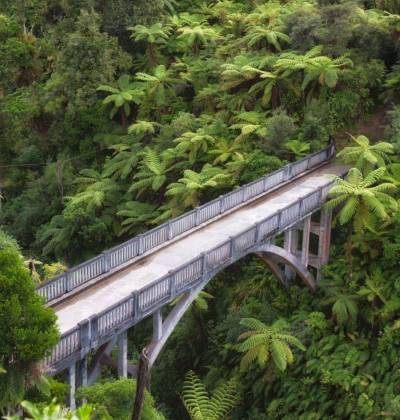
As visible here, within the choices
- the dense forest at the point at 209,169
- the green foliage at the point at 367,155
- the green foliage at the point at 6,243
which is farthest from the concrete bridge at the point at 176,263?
the green foliage at the point at 6,243

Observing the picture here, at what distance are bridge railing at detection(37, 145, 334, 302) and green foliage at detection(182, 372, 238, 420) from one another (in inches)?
172

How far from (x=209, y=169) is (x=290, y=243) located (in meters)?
6.69

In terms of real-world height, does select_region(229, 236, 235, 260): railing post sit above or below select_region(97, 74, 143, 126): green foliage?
above

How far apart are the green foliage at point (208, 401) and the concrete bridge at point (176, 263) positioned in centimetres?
264

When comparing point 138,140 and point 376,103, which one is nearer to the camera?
point 376,103

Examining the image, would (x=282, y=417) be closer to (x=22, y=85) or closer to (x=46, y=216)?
(x=46, y=216)

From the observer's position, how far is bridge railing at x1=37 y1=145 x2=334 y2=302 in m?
17.0

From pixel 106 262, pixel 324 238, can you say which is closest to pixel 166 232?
pixel 106 262

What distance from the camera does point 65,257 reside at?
1171 inches

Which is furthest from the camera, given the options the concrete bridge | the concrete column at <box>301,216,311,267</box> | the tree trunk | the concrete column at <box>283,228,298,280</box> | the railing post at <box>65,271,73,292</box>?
the concrete column at <box>301,216,311,267</box>

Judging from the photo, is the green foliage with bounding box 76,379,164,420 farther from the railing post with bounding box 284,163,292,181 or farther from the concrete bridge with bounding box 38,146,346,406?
the railing post with bounding box 284,163,292,181

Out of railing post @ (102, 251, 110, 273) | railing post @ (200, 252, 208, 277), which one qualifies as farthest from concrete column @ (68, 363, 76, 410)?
railing post @ (200, 252, 208, 277)

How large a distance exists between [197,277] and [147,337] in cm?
824

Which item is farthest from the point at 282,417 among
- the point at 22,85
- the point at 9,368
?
the point at 22,85
